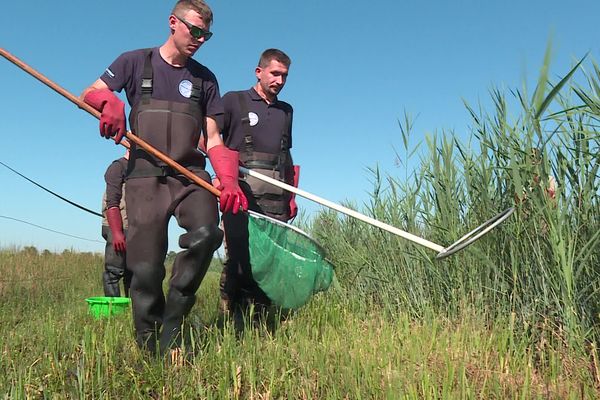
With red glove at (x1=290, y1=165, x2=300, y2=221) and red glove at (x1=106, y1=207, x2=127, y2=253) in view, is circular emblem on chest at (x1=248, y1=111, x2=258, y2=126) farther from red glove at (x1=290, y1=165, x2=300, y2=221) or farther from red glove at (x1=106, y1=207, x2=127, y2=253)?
red glove at (x1=106, y1=207, x2=127, y2=253)

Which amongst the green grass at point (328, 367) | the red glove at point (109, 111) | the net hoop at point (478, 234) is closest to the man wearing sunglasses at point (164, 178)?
the red glove at point (109, 111)

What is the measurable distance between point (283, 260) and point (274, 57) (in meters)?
1.60

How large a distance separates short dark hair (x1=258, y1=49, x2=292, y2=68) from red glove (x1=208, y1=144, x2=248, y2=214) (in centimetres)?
111

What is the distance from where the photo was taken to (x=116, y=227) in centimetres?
451

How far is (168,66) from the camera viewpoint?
9.49ft

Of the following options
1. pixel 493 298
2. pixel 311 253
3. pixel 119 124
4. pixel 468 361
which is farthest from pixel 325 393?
pixel 119 124

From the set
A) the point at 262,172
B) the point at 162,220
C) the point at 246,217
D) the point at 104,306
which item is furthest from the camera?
the point at 104,306

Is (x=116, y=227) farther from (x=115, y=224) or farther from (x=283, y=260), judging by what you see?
(x=283, y=260)

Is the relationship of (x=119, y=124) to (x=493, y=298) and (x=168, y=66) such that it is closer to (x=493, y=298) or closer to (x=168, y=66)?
(x=168, y=66)

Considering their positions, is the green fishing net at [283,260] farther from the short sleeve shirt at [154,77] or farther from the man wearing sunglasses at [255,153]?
the short sleeve shirt at [154,77]

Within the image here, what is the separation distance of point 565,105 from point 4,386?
9.79 feet

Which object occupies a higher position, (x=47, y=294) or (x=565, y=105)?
(x=565, y=105)

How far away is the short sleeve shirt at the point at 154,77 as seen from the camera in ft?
9.17

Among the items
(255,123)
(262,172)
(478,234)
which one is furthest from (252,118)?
(478,234)
